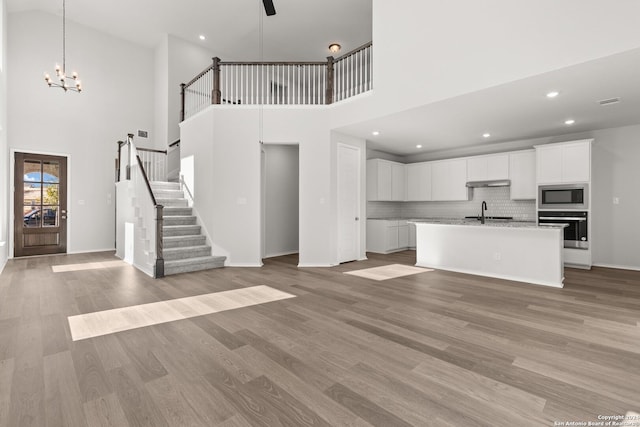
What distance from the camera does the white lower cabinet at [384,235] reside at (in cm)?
777

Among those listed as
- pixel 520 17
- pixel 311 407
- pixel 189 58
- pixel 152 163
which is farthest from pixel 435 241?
pixel 189 58

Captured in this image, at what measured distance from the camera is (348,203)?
253 inches

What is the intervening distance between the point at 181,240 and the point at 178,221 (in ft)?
1.96

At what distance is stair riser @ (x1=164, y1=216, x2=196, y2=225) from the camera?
6168 mm

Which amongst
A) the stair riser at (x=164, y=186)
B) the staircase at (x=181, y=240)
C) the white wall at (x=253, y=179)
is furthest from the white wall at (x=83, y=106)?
the white wall at (x=253, y=179)

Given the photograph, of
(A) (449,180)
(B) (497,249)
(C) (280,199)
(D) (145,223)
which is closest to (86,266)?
(D) (145,223)

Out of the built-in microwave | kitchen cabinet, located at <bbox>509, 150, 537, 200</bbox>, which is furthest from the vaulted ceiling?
the built-in microwave

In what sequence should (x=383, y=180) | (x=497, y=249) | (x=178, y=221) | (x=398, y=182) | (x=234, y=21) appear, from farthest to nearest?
(x=398, y=182)
(x=383, y=180)
(x=234, y=21)
(x=178, y=221)
(x=497, y=249)

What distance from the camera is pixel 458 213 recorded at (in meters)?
8.16

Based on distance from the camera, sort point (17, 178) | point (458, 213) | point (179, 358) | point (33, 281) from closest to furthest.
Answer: point (179, 358) → point (33, 281) → point (17, 178) → point (458, 213)

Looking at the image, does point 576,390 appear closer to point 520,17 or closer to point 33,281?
point 520,17

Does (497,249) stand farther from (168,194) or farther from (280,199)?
(168,194)

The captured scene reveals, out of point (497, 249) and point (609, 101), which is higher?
point (609, 101)

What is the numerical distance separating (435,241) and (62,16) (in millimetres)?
10164
